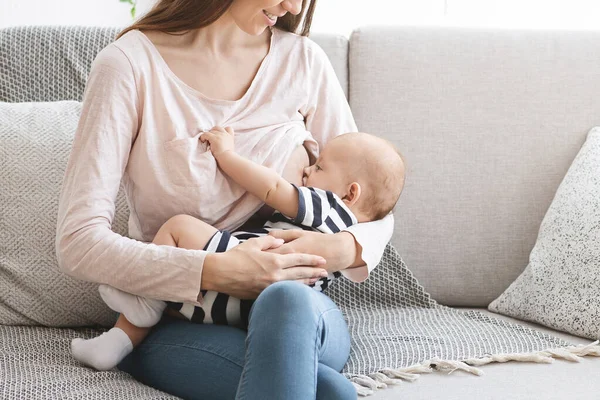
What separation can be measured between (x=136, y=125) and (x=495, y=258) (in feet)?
3.19

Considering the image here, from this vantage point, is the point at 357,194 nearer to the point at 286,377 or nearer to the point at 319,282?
the point at 319,282

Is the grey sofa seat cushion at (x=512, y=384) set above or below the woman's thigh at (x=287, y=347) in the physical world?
below

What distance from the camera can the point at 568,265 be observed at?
1.80m

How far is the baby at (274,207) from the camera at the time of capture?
1498 mm

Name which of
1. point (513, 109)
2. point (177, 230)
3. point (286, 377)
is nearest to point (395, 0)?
point (513, 109)

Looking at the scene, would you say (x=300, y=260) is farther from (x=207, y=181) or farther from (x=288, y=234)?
(x=207, y=181)

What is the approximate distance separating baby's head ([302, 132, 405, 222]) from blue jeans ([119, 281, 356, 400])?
25 centimetres

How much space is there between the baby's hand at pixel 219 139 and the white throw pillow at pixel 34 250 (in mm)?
369

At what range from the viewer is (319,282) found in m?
1.60

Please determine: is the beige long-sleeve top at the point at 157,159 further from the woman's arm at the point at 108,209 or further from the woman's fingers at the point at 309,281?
the woman's fingers at the point at 309,281

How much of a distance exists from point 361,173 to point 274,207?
0.63ft

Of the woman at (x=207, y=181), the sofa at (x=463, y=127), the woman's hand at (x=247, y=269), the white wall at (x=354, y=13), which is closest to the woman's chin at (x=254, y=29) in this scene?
the woman at (x=207, y=181)

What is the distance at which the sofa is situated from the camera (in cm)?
204

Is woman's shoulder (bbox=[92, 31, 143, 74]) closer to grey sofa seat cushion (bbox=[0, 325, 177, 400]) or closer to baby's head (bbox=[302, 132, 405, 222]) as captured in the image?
baby's head (bbox=[302, 132, 405, 222])
